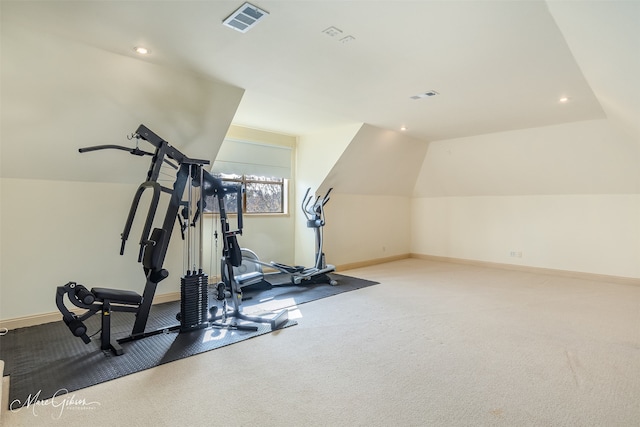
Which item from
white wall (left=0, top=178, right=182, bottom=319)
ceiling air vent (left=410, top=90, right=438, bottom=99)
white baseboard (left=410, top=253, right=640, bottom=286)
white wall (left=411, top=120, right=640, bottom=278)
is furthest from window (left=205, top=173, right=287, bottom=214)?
white baseboard (left=410, top=253, right=640, bottom=286)

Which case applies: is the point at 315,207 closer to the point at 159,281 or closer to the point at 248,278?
the point at 248,278

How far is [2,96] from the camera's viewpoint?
9.60ft

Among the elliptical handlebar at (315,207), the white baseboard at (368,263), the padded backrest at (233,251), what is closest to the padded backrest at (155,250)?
the padded backrest at (233,251)

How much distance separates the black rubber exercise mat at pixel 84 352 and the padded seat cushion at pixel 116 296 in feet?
1.33

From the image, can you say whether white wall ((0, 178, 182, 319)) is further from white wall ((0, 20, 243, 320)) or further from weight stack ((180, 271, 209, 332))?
weight stack ((180, 271, 209, 332))

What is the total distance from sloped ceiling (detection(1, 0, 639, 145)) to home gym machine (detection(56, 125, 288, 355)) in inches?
35.1

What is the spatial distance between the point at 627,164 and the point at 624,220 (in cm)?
102

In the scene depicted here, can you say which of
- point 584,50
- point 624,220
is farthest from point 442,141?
point 584,50

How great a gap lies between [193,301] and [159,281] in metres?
A: 0.47

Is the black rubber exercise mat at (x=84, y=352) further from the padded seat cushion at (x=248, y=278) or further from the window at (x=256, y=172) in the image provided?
the window at (x=256, y=172)

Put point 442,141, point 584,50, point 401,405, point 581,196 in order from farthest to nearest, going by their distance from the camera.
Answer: point 442,141 → point 581,196 → point 584,50 → point 401,405

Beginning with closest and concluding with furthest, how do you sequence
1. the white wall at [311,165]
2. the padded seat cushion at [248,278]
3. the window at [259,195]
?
the padded seat cushion at [248,278], the window at [259,195], the white wall at [311,165]

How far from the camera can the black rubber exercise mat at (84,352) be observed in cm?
244

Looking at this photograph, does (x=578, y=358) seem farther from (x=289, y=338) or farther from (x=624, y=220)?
(x=624, y=220)
